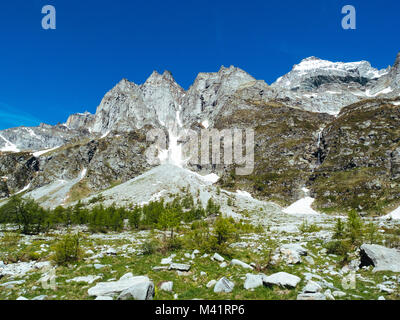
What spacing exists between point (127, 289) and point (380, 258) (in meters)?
16.7

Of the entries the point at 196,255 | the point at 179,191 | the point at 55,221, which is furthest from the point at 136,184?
the point at 196,255

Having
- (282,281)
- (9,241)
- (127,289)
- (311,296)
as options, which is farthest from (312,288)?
→ (9,241)

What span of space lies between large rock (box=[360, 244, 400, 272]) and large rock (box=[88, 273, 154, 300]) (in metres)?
14.6

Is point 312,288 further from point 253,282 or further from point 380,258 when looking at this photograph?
point 380,258

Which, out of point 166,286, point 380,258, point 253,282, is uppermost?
point 380,258

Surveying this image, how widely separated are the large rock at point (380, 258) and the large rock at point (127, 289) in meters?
14.6

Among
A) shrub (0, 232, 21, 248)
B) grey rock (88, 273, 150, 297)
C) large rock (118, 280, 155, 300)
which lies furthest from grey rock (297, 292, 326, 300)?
shrub (0, 232, 21, 248)

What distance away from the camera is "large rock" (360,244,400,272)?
14.5 metres

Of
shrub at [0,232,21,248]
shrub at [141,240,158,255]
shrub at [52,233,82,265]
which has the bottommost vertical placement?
shrub at [0,232,21,248]

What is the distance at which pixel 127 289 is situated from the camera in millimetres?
10352

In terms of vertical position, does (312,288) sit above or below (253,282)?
above

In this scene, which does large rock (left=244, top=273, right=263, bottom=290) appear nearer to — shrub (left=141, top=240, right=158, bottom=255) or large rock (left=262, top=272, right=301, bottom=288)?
large rock (left=262, top=272, right=301, bottom=288)
